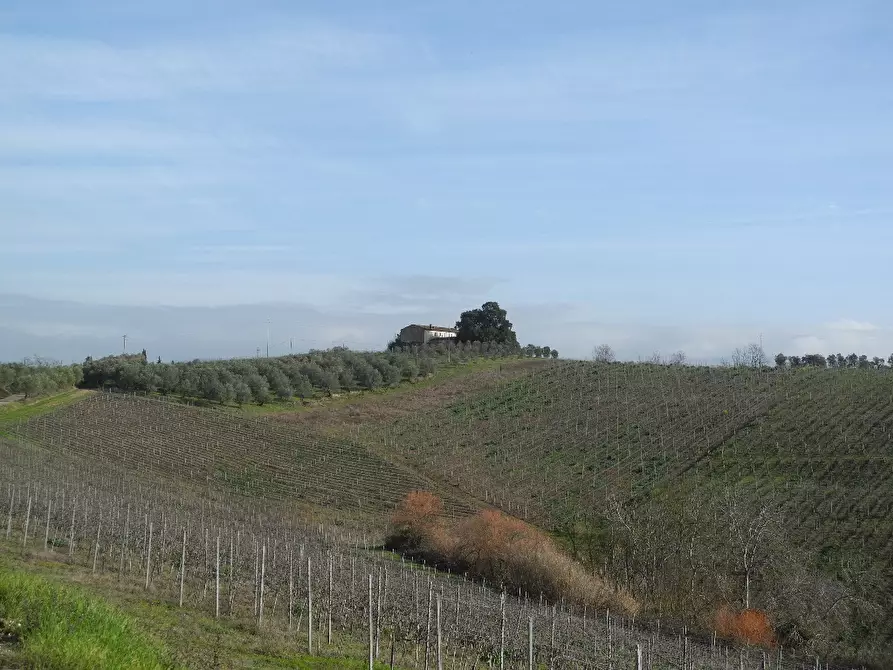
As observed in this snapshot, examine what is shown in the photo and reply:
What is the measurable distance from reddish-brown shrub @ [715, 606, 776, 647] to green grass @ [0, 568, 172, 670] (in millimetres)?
26398

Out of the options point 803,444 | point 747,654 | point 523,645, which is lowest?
point 747,654

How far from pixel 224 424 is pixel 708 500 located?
40.4m

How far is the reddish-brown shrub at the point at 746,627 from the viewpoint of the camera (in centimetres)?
3359

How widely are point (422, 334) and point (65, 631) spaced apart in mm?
127235

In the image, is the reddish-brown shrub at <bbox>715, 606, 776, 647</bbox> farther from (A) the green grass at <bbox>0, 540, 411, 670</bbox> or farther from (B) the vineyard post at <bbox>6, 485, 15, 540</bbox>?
(B) the vineyard post at <bbox>6, 485, 15, 540</bbox>

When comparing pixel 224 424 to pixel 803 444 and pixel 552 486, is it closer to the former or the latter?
pixel 552 486

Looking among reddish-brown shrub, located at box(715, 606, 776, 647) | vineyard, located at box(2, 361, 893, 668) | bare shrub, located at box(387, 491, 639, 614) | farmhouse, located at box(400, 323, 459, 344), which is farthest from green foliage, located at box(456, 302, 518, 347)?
reddish-brown shrub, located at box(715, 606, 776, 647)

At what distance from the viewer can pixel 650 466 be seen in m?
59.9

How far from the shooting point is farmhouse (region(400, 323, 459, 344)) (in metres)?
138

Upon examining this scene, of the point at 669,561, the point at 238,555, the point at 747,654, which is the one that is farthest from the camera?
the point at 669,561

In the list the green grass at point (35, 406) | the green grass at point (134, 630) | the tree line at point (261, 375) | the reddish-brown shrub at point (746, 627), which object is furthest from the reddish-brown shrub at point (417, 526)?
the tree line at point (261, 375)

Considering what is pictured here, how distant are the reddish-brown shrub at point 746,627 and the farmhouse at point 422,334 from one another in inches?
4004

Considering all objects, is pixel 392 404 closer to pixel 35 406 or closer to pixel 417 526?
pixel 35 406

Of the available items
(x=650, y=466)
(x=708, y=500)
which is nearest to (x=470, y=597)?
(x=708, y=500)
